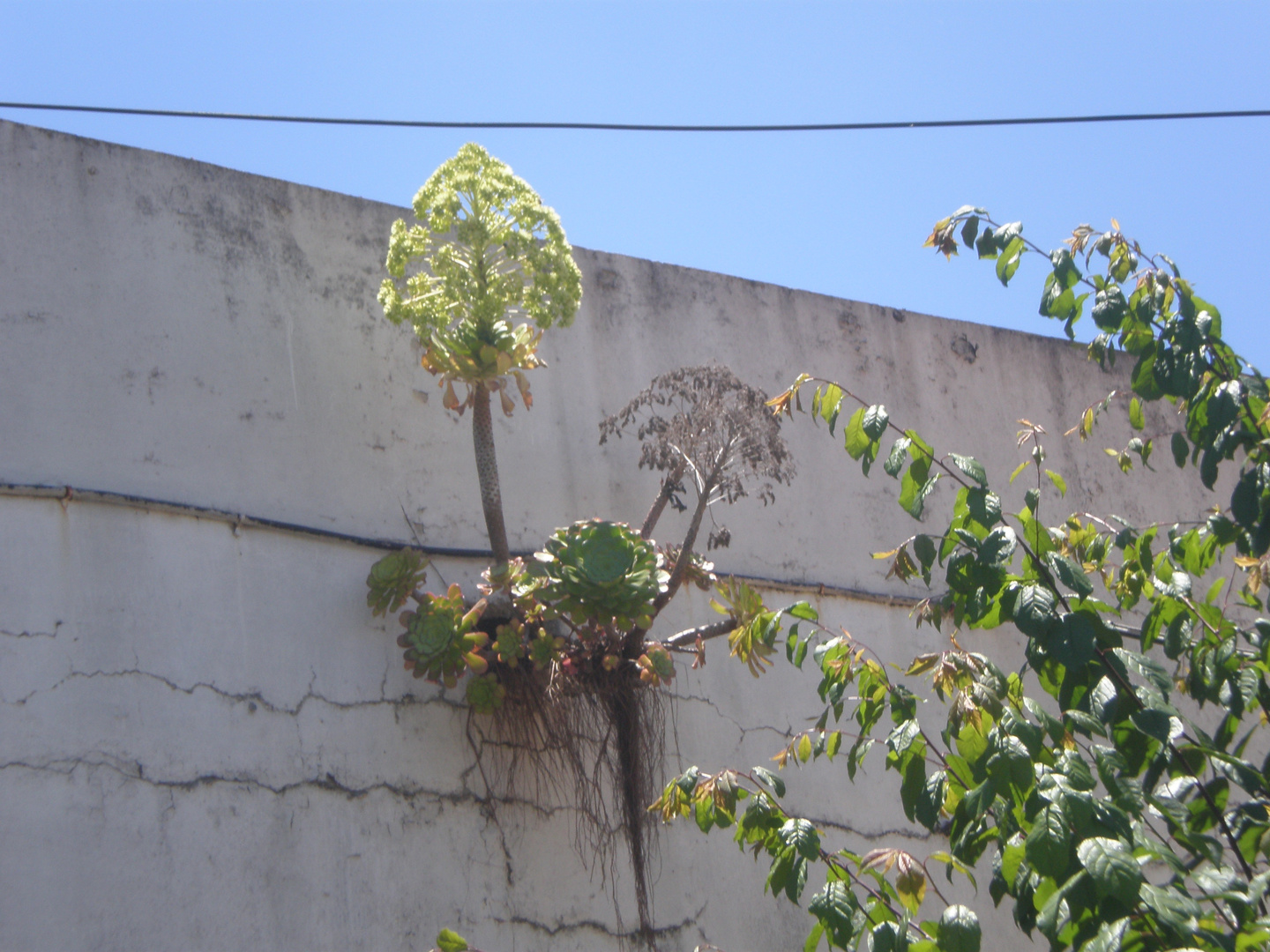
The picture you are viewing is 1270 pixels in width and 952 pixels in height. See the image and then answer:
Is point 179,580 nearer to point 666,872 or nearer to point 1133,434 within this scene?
point 666,872

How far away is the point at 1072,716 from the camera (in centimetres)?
187

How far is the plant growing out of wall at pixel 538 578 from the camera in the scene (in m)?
3.01

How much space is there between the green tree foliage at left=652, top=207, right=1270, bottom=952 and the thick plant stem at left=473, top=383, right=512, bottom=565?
850mm

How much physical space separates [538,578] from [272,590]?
690 mm

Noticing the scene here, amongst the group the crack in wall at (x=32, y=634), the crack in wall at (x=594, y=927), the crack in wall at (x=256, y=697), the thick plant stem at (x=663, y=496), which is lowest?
the crack in wall at (x=594, y=927)

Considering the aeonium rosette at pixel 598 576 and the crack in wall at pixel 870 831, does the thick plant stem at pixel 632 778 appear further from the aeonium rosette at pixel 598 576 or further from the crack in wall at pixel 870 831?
the crack in wall at pixel 870 831

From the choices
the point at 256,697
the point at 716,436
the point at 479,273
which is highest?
the point at 479,273

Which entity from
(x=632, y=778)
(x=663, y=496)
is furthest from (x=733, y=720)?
(x=663, y=496)

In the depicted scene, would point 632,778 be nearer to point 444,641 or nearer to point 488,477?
point 444,641

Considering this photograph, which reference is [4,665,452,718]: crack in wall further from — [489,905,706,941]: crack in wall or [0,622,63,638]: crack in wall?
[489,905,706,941]: crack in wall

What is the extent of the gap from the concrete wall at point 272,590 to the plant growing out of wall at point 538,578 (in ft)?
0.52

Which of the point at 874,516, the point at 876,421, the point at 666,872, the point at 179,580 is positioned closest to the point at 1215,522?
the point at 876,421

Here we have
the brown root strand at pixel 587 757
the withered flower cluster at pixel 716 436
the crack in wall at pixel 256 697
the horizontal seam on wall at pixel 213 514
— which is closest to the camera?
the crack in wall at pixel 256 697

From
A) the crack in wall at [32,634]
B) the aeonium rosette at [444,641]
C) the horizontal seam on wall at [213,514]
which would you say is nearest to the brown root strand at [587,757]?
the aeonium rosette at [444,641]
